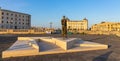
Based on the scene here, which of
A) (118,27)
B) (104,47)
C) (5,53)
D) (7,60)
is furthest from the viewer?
(118,27)

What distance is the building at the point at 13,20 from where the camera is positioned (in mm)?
107500

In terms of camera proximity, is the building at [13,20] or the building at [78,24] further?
the building at [78,24]

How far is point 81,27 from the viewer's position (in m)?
179

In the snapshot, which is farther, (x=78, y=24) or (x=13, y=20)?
(x=78, y=24)

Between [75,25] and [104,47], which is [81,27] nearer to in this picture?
[75,25]

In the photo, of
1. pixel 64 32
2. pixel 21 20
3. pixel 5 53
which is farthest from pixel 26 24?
pixel 5 53

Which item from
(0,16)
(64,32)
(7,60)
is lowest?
(7,60)

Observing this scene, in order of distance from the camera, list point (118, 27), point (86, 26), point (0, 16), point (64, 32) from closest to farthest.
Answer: point (64, 32) → point (0, 16) → point (118, 27) → point (86, 26)

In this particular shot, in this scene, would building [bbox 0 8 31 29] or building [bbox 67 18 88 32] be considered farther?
building [bbox 67 18 88 32]

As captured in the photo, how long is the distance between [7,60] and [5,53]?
892 millimetres

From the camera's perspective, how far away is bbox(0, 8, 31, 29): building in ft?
353

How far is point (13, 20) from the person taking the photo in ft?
378

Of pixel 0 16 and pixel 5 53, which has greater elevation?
pixel 0 16

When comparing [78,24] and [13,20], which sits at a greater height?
[13,20]
